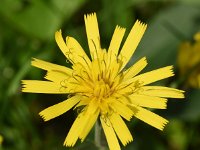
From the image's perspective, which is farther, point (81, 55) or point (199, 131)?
point (199, 131)

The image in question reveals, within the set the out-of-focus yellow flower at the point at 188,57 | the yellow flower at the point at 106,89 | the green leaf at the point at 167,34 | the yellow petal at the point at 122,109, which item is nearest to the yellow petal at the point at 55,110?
the yellow flower at the point at 106,89

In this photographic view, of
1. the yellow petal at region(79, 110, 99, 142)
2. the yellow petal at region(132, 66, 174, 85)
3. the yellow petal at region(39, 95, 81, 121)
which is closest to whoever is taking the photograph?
the yellow petal at region(79, 110, 99, 142)

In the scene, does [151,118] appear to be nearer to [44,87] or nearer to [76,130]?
[76,130]

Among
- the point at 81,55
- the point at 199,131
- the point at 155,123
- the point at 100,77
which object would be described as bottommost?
the point at 199,131

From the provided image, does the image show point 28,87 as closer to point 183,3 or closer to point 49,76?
point 49,76

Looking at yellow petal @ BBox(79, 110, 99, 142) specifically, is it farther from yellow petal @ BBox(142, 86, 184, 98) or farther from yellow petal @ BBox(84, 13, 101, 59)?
yellow petal @ BBox(84, 13, 101, 59)

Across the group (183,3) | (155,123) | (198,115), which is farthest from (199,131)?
(155,123)

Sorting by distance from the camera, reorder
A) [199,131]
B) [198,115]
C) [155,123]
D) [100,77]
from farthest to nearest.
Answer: [199,131] < [198,115] < [100,77] < [155,123]

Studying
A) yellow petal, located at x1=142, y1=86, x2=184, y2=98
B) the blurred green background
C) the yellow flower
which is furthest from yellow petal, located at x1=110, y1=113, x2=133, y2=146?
the blurred green background
